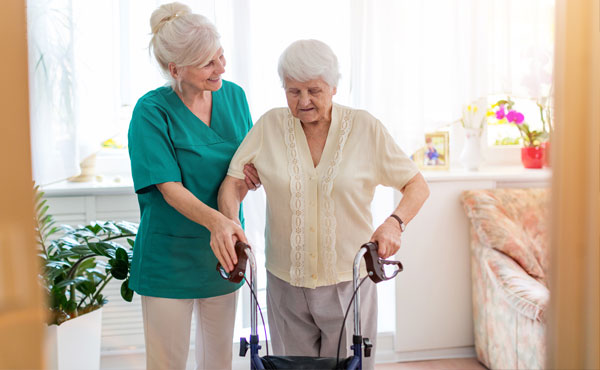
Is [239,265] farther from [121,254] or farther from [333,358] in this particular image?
[121,254]

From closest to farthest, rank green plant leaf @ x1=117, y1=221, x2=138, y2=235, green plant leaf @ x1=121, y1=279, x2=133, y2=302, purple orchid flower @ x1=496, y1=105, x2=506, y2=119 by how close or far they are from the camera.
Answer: green plant leaf @ x1=121, y1=279, x2=133, y2=302
green plant leaf @ x1=117, y1=221, x2=138, y2=235
purple orchid flower @ x1=496, y1=105, x2=506, y2=119

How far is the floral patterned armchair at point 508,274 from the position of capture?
2.54 meters

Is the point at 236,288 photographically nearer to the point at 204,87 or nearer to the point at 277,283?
the point at 277,283

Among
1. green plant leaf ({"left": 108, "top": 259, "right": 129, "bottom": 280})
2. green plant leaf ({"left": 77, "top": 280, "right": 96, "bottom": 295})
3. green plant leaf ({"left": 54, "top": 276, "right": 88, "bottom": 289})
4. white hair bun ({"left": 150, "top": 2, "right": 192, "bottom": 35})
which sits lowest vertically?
green plant leaf ({"left": 77, "top": 280, "right": 96, "bottom": 295})

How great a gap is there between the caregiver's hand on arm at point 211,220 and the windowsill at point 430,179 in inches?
45.3

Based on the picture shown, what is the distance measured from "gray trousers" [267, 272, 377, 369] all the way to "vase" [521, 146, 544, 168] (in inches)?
79.1

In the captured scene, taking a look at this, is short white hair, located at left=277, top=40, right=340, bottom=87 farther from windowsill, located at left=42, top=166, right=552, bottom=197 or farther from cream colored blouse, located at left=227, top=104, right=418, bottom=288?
windowsill, located at left=42, top=166, right=552, bottom=197

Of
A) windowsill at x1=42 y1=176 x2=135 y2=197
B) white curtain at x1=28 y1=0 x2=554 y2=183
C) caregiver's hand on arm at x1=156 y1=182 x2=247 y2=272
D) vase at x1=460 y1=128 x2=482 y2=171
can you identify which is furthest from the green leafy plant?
vase at x1=460 y1=128 x2=482 y2=171

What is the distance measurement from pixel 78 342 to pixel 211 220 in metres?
1.21

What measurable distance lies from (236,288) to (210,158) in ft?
1.37

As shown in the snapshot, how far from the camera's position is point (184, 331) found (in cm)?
177

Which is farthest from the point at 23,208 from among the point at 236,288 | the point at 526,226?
the point at 526,226

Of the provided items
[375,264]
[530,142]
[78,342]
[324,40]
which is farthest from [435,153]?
[78,342]

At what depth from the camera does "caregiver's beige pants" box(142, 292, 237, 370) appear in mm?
1736
